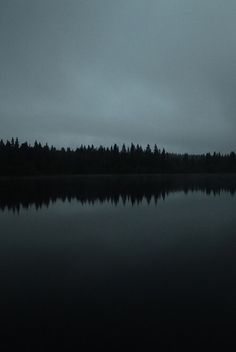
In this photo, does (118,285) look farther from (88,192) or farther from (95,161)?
(95,161)

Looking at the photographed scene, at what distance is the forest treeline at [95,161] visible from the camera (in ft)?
430

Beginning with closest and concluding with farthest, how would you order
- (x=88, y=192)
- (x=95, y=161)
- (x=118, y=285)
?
(x=118, y=285) < (x=88, y=192) < (x=95, y=161)

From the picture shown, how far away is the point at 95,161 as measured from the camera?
16675 cm

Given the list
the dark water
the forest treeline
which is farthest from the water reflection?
the forest treeline

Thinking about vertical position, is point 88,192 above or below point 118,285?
above

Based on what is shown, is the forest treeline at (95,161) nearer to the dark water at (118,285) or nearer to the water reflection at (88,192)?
the water reflection at (88,192)

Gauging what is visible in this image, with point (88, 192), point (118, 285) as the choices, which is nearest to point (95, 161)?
point (88, 192)

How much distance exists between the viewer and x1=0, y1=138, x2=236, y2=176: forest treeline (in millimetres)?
131125

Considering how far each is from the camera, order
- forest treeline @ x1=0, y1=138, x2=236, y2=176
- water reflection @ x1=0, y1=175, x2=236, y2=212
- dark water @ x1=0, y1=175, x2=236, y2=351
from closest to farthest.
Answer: dark water @ x1=0, y1=175, x2=236, y2=351 < water reflection @ x1=0, y1=175, x2=236, y2=212 < forest treeline @ x1=0, y1=138, x2=236, y2=176

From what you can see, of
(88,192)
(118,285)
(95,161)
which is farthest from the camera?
(95,161)

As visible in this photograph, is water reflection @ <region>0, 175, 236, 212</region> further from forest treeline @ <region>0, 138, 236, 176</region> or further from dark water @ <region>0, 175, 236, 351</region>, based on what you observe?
forest treeline @ <region>0, 138, 236, 176</region>

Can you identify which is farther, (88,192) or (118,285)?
(88,192)

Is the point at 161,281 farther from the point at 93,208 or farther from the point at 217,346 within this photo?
the point at 93,208

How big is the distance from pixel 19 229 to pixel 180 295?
17.6 meters
